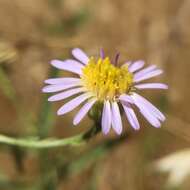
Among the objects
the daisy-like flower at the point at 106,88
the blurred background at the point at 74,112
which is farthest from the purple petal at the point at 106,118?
the blurred background at the point at 74,112

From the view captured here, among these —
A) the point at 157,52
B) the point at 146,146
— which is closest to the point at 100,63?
the point at 146,146

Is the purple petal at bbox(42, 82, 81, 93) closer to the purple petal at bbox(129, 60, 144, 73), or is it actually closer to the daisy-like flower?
the daisy-like flower

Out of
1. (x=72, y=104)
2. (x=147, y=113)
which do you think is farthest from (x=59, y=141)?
(x=147, y=113)

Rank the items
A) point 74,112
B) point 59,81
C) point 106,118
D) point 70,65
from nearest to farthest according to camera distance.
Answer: point 106,118 → point 59,81 → point 70,65 → point 74,112

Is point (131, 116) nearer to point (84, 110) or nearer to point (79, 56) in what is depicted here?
point (84, 110)

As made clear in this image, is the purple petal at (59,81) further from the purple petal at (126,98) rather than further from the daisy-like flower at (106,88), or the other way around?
the purple petal at (126,98)

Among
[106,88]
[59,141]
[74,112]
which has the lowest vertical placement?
[74,112]

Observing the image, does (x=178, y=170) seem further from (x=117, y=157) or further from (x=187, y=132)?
(x=117, y=157)
